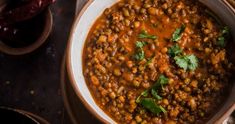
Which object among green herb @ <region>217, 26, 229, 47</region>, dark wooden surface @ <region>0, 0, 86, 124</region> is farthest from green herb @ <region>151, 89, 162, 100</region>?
dark wooden surface @ <region>0, 0, 86, 124</region>

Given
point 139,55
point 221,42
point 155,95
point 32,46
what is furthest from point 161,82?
point 32,46

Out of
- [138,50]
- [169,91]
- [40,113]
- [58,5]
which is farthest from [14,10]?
[169,91]

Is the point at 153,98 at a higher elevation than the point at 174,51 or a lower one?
lower

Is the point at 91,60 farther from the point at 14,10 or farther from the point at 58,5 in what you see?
the point at 58,5

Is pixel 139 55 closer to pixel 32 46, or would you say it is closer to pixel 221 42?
pixel 221 42

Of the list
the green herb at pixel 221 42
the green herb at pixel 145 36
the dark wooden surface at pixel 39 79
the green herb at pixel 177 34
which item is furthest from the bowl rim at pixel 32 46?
the green herb at pixel 221 42

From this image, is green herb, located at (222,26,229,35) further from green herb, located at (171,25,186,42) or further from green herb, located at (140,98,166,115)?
green herb, located at (140,98,166,115)
